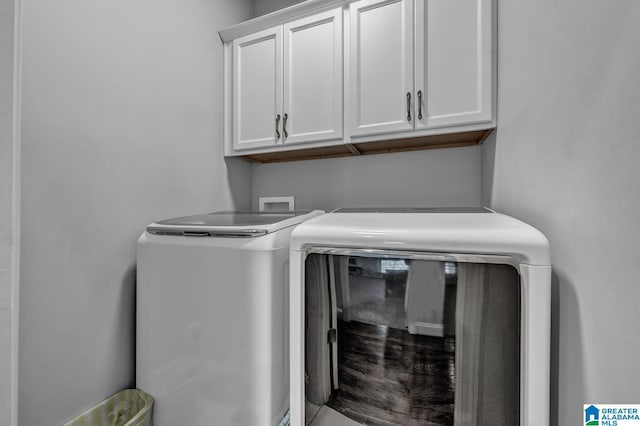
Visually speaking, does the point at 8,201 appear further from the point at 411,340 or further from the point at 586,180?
the point at 586,180

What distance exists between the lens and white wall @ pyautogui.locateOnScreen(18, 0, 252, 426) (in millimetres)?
1013

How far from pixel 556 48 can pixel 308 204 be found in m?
1.47

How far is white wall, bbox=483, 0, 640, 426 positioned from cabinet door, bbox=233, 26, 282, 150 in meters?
1.24

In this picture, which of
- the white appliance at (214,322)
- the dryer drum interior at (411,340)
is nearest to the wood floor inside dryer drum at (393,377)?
the dryer drum interior at (411,340)

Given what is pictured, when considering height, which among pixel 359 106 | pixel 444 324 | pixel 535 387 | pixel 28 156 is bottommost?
pixel 535 387

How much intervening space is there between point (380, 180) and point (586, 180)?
121cm

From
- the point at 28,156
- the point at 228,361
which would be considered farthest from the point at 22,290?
the point at 228,361

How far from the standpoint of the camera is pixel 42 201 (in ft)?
3.37

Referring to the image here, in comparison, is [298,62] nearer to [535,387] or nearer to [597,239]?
[597,239]

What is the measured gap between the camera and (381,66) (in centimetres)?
146

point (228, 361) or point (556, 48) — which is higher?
point (556, 48)

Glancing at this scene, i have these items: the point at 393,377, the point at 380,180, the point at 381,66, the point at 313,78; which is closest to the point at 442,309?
the point at 393,377

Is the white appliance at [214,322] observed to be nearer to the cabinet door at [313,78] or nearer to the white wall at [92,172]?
the white wall at [92,172]

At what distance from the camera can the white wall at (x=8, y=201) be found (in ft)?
2.26
